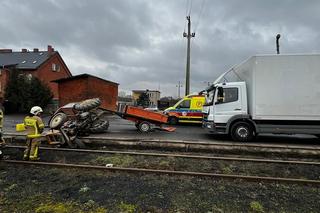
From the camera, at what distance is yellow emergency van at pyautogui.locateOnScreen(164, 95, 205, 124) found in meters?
15.5

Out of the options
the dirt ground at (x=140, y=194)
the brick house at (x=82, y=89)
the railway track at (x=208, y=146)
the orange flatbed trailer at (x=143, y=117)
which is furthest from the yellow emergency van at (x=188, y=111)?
the brick house at (x=82, y=89)

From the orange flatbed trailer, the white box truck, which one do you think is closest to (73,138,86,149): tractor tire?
the orange flatbed trailer

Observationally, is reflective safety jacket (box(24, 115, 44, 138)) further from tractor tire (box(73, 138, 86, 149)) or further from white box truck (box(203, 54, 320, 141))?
white box truck (box(203, 54, 320, 141))

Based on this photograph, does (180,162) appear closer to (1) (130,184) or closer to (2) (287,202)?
(1) (130,184)

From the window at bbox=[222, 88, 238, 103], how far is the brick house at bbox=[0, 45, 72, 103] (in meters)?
33.9

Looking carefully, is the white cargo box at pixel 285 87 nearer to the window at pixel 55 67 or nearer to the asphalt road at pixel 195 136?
the asphalt road at pixel 195 136

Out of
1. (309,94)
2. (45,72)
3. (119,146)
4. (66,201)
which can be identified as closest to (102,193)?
(66,201)

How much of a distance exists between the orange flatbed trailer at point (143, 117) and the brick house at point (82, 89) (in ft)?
49.8

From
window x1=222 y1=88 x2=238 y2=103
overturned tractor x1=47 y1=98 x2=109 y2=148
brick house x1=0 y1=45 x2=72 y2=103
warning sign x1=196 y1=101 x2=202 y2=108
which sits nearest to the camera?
overturned tractor x1=47 y1=98 x2=109 y2=148

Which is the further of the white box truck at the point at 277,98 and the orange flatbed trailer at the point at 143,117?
the orange flatbed trailer at the point at 143,117

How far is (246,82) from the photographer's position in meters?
10.2

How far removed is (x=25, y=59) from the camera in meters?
40.3

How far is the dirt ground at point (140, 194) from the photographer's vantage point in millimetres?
3967

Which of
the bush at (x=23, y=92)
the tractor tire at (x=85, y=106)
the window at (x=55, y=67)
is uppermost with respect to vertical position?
the window at (x=55, y=67)
